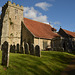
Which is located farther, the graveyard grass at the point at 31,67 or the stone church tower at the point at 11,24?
the stone church tower at the point at 11,24

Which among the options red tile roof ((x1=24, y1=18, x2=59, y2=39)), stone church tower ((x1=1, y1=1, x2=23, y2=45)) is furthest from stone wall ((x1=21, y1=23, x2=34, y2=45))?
stone church tower ((x1=1, y1=1, x2=23, y2=45))

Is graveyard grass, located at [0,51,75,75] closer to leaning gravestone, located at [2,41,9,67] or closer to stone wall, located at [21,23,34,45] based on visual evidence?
leaning gravestone, located at [2,41,9,67]

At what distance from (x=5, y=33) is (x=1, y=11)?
8.63 meters

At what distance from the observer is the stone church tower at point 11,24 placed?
68.2 ft

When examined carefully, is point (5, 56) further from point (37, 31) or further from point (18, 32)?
point (37, 31)

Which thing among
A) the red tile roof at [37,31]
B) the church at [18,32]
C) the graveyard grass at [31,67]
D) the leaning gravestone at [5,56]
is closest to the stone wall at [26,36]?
the church at [18,32]

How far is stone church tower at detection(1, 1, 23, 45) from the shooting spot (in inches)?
818

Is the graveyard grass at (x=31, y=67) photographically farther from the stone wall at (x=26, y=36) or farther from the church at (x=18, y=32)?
the church at (x=18, y=32)

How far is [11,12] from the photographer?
2202 centimetres

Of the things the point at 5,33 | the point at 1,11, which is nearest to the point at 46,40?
the point at 5,33

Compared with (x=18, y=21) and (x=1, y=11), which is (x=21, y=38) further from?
(x=1, y=11)

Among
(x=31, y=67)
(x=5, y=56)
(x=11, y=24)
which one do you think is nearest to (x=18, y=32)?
(x=11, y=24)

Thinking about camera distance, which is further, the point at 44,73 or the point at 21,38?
the point at 21,38

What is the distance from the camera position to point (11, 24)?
21781 mm
